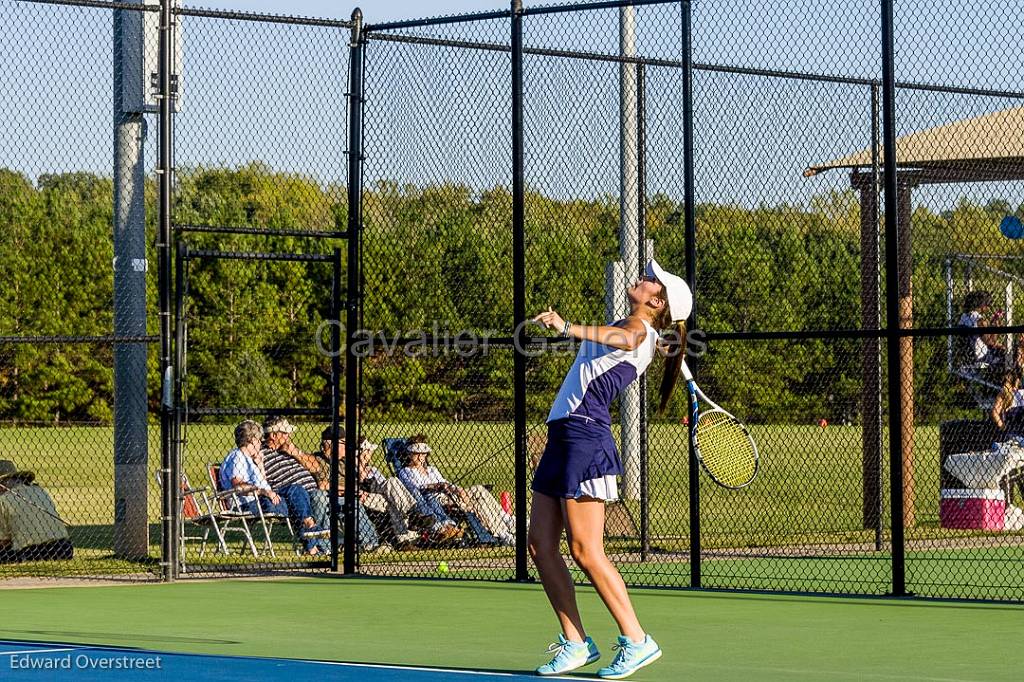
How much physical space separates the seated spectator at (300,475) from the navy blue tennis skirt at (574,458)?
19.6 feet

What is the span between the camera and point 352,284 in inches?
498

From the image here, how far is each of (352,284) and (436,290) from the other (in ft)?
6.55

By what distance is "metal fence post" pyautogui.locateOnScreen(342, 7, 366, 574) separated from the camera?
41.5 ft

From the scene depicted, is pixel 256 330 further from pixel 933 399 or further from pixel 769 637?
pixel 769 637

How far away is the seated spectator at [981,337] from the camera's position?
15.4 meters

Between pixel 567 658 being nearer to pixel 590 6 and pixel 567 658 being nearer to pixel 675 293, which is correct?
pixel 675 293

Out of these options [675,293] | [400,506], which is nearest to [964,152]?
[400,506]

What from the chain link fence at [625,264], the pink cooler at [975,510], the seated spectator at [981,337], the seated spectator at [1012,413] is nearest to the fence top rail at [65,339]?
the chain link fence at [625,264]

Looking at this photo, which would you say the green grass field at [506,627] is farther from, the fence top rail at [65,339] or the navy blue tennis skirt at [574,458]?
the fence top rail at [65,339]

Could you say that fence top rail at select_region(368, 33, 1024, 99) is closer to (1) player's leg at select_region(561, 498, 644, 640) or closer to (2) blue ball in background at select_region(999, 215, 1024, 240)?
(2) blue ball in background at select_region(999, 215, 1024, 240)

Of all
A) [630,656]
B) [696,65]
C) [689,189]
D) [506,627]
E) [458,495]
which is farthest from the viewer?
[458,495]

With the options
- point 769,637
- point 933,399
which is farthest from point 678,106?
point 933,399

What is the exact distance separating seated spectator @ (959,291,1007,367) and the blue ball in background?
0.71 meters

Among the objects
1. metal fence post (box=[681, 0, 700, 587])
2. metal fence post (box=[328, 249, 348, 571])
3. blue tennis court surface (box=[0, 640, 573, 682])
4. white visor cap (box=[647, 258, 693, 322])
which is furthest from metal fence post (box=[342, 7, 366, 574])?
white visor cap (box=[647, 258, 693, 322])
